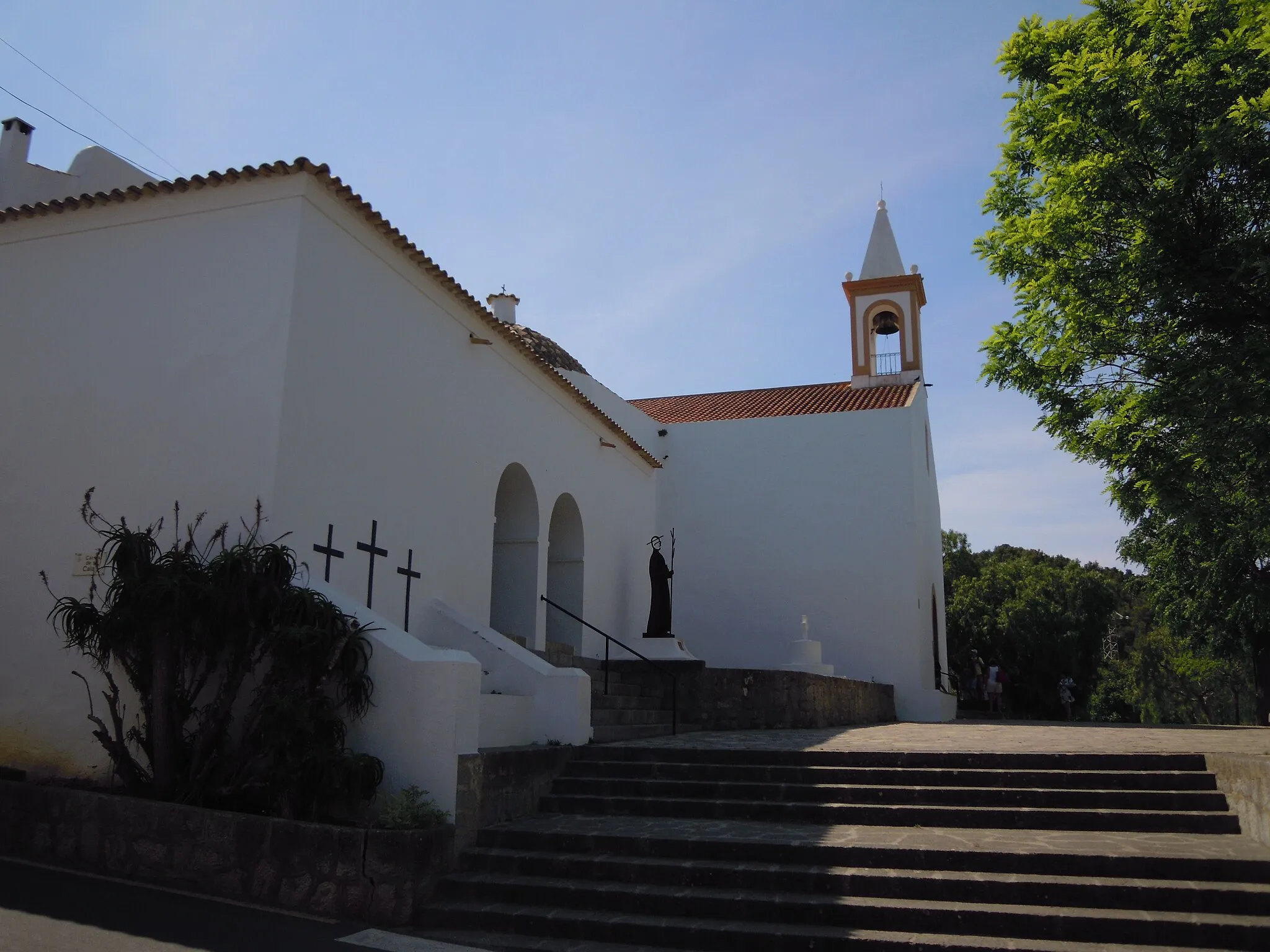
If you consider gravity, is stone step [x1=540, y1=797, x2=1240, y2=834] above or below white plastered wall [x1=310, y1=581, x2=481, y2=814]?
below

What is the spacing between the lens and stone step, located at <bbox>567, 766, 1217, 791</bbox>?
7188 mm

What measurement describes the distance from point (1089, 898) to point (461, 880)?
3.93 meters

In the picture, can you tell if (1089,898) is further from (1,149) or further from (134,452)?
(1,149)

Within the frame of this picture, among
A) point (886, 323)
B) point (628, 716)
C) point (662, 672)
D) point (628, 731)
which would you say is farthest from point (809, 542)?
point (628, 731)

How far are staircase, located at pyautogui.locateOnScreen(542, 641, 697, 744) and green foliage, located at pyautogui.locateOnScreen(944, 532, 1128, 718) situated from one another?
20.2 m

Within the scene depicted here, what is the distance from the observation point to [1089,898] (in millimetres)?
5531

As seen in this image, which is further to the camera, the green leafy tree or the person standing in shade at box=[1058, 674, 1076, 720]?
the person standing in shade at box=[1058, 674, 1076, 720]

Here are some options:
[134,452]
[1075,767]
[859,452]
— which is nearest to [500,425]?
[134,452]

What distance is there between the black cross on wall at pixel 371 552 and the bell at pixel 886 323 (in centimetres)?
1586

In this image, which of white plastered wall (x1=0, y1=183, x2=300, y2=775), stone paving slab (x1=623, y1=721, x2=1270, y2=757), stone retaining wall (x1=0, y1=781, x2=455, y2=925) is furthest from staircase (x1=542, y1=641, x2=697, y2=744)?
white plastered wall (x1=0, y1=183, x2=300, y2=775)

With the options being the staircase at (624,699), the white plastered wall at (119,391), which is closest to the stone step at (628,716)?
the staircase at (624,699)

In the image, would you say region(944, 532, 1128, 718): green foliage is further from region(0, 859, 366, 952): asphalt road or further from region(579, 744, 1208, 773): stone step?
region(0, 859, 366, 952): asphalt road

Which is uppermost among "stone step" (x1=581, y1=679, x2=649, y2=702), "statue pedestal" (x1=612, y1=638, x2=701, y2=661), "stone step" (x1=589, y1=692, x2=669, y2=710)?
"statue pedestal" (x1=612, y1=638, x2=701, y2=661)

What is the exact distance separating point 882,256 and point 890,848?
18361mm
